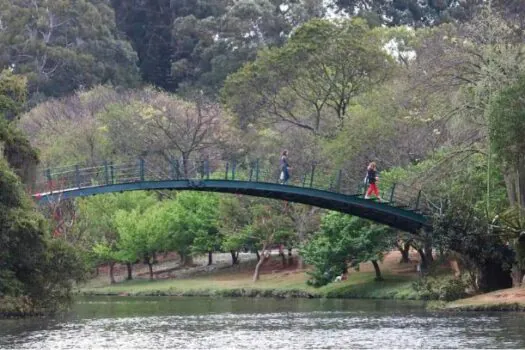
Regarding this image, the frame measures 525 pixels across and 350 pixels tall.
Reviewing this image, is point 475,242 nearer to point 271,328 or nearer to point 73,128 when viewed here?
point 271,328

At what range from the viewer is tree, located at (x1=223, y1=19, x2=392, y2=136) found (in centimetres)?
7788

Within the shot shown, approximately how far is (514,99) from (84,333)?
15.8 m

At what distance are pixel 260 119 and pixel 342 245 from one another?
27.8 m

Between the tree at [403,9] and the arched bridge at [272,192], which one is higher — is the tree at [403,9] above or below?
above

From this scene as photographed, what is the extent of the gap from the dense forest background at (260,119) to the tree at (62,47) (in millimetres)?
142

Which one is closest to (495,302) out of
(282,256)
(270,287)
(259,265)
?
(270,287)

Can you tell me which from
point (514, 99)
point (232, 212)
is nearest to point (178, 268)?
point (232, 212)

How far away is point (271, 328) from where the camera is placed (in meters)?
38.5

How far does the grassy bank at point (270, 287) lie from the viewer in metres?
57.2

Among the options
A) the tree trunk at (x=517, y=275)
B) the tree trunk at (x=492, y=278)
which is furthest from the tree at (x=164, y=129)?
the tree trunk at (x=517, y=275)

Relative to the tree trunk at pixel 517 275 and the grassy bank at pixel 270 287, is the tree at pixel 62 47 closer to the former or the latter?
the grassy bank at pixel 270 287

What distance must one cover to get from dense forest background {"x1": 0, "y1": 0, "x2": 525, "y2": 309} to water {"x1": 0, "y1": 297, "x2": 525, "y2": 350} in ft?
9.83

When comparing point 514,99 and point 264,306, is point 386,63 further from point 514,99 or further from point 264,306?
point 514,99

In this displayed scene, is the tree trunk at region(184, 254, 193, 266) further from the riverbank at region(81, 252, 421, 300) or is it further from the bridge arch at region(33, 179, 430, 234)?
the bridge arch at region(33, 179, 430, 234)
